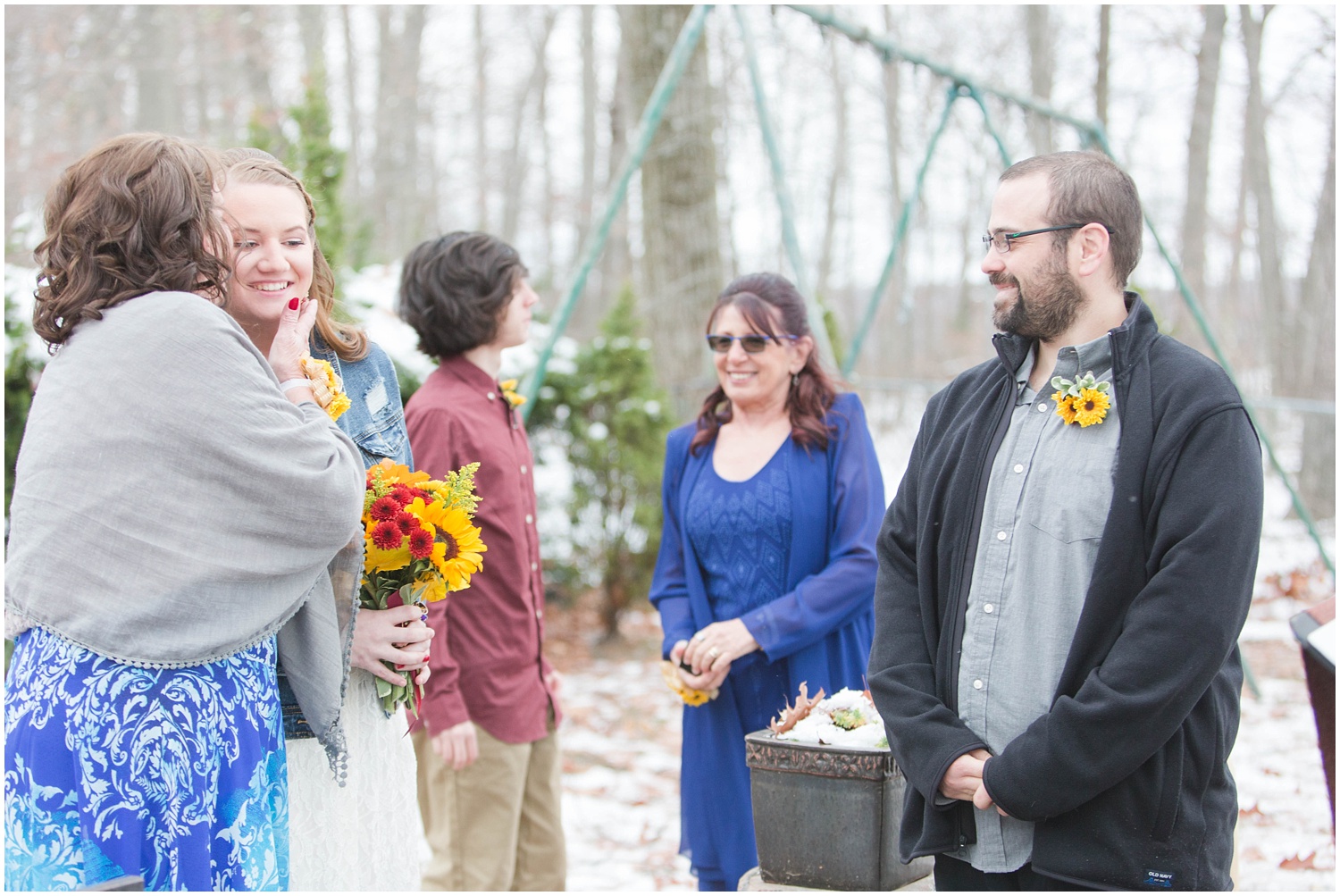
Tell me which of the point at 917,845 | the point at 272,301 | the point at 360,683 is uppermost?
the point at 272,301

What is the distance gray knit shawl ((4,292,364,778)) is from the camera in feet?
6.16

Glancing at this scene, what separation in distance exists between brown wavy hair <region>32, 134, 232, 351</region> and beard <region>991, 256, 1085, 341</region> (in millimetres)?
1550

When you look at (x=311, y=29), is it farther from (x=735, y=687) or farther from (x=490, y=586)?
(x=735, y=687)

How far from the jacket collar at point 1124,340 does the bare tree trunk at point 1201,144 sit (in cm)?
1511

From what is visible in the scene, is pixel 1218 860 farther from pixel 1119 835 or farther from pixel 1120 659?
pixel 1120 659

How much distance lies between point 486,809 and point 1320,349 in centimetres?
1431

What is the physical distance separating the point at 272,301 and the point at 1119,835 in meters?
1.94

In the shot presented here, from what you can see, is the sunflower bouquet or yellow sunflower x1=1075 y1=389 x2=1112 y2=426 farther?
the sunflower bouquet

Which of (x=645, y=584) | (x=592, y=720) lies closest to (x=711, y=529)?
(x=592, y=720)

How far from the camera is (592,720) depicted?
246 inches

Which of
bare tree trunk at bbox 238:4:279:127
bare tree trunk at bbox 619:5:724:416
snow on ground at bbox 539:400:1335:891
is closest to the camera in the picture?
snow on ground at bbox 539:400:1335:891

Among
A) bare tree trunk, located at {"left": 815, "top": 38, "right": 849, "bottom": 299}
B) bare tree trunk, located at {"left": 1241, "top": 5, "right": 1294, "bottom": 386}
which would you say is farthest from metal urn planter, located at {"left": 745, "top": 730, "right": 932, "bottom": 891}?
bare tree trunk, located at {"left": 815, "top": 38, "right": 849, "bottom": 299}

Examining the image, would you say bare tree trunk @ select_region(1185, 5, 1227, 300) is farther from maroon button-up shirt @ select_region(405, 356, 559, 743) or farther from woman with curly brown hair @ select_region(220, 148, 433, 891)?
woman with curly brown hair @ select_region(220, 148, 433, 891)

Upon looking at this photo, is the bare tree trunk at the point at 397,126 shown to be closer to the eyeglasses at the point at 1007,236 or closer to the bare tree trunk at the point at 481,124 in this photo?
the bare tree trunk at the point at 481,124
